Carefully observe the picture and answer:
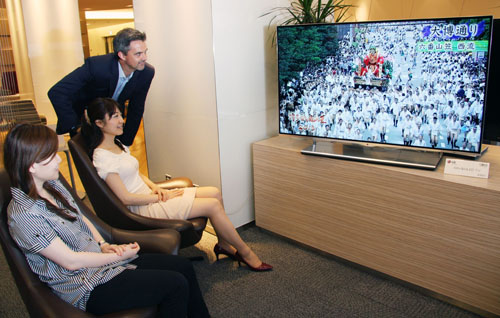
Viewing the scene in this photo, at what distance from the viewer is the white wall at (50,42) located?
124 inches

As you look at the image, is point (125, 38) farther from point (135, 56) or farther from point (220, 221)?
point (220, 221)

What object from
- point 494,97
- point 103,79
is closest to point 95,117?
point 103,79

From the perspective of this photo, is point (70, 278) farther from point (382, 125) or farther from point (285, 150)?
point (382, 125)

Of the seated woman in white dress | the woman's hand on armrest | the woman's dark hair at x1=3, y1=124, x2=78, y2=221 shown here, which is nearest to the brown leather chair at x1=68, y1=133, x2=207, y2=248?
the seated woman in white dress

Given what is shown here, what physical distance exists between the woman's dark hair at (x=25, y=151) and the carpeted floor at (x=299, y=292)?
126 centimetres

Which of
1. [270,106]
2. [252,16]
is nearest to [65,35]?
[252,16]

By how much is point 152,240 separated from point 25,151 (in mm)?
825

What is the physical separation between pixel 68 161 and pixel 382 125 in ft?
9.27

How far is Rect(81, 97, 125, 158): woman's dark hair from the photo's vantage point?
7.86 feet

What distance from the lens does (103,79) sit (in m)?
2.73

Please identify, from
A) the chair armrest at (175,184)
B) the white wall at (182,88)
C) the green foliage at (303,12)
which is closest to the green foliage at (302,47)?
the green foliage at (303,12)

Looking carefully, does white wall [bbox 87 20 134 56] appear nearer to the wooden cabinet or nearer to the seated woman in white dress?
the seated woman in white dress

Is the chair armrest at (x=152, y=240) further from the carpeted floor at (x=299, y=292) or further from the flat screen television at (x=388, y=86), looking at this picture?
the flat screen television at (x=388, y=86)

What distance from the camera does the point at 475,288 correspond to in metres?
2.16
